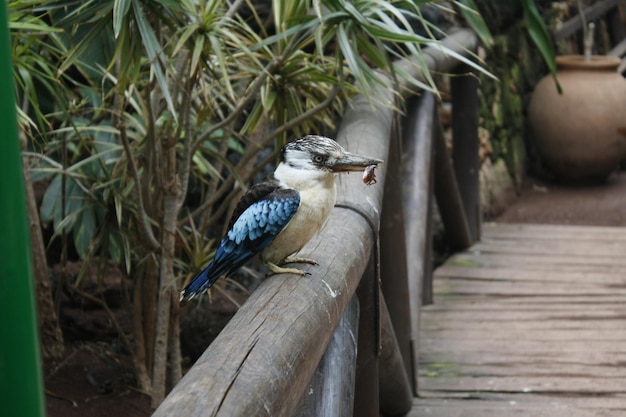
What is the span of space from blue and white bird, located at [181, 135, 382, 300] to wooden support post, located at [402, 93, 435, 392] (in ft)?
5.54

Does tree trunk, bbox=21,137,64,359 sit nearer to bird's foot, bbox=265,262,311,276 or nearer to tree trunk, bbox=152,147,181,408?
tree trunk, bbox=152,147,181,408

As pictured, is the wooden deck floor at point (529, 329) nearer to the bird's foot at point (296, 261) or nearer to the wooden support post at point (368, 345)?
the wooden support post at point (368, 345)

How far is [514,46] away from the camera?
6.92 m

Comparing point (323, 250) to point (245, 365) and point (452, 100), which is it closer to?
point (245, 365)

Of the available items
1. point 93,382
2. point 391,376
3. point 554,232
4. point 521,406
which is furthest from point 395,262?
point 554,232

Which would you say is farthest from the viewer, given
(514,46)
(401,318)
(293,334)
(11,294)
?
(514,46)

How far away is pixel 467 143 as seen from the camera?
5.11m

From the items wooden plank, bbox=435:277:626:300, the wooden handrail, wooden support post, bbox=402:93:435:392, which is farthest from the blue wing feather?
the wooden handrail

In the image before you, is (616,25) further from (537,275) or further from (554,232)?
(537,275)

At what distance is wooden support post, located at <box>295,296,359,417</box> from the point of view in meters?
1.96

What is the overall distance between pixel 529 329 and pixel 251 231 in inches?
85.4

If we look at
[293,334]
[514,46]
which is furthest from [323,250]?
[514,46]

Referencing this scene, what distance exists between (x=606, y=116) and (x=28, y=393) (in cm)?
677

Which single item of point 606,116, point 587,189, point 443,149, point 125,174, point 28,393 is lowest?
point 587,189
